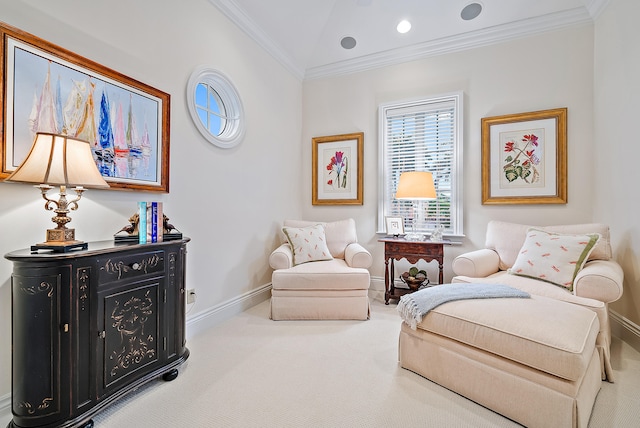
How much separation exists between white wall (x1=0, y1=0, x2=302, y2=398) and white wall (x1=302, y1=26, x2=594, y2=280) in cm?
59

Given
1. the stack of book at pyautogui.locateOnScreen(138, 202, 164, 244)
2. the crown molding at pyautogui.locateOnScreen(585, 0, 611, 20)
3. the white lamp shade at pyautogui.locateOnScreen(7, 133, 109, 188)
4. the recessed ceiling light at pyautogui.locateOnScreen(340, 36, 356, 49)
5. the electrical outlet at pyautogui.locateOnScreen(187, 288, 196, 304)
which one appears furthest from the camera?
the recessed ceiling light at pyautogui.locateOnScreen(340, 36, 356, 49)

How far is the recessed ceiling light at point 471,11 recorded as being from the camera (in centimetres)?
320

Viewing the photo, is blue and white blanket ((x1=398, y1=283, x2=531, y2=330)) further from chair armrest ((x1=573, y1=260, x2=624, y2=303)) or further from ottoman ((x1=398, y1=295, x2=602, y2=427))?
chair armrest ((x1=573, y1=260, x2=624, y2=303))

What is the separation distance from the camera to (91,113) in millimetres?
1819

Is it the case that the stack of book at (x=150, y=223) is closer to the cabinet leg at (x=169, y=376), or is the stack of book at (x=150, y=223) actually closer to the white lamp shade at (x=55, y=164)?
the white lamp shade at (x=55, y=164)

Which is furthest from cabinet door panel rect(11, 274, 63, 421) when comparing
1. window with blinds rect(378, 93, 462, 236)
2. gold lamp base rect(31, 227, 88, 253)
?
window with blinds rect(378, 93, 462, 236)

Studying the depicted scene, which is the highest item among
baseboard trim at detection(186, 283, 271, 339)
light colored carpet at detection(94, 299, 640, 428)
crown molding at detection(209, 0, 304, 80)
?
crown molding at detection(209, 0, 304, 80)

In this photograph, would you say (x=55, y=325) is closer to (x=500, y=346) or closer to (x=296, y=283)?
(x=296, y=283)

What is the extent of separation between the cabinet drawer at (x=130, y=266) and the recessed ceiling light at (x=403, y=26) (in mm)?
3465

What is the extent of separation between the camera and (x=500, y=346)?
5.09 ft

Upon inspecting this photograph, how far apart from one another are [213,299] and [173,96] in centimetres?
177

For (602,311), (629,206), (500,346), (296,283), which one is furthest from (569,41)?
(296,283)

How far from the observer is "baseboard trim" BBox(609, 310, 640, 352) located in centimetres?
228

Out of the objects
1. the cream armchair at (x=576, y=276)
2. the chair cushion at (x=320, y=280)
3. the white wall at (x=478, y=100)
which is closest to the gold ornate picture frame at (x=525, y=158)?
the white wall at (x=478, y=100)
